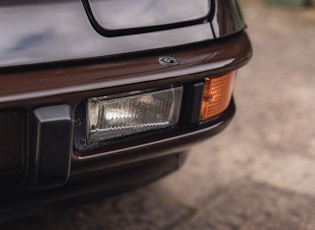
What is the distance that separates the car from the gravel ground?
492 mm

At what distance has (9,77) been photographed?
1.40 metres

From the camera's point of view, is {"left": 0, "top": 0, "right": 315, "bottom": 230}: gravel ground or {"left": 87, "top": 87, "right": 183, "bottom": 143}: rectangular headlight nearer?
{"left": 87, "top": 87, "right": 183, "bottom": 143}: rectangular headlight

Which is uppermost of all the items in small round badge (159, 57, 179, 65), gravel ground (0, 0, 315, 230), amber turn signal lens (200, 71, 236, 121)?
small round badge (159, 57, 179, 65)

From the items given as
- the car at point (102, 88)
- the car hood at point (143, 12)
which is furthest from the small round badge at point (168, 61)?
the car hood at point (143, 12)

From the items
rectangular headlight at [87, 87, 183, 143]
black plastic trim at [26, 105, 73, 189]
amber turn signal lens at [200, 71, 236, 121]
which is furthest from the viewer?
amber turn signal lens at [200, 71, 236, 121]

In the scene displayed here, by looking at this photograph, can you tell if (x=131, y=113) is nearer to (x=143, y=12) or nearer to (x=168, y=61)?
(x=168, y=61)

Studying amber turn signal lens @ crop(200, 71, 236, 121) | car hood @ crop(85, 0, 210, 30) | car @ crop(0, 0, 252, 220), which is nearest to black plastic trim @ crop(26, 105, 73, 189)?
car @ crop(0, 0, 252, 220)

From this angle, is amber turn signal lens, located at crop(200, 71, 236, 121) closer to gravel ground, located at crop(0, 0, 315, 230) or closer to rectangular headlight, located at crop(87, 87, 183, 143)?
rectangular headlight, located at crop(87, 87, 183, 143)

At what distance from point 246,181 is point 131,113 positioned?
3.97ft

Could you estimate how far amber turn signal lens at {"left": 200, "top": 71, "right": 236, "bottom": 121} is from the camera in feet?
5.73

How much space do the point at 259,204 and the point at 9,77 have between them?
4.88ft

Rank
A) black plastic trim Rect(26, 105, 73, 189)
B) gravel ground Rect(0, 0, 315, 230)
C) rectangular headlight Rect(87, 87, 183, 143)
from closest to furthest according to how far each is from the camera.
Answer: black plastic trim Rect(26, 105, 73, 189) < rectangular headlight Rect(87, 87, 183, 143) < gravel ground Rect(0, 0, 315, 230)

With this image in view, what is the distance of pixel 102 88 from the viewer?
4.84 feet

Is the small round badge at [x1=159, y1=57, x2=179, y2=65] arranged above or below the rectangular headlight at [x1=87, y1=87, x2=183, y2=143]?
above
